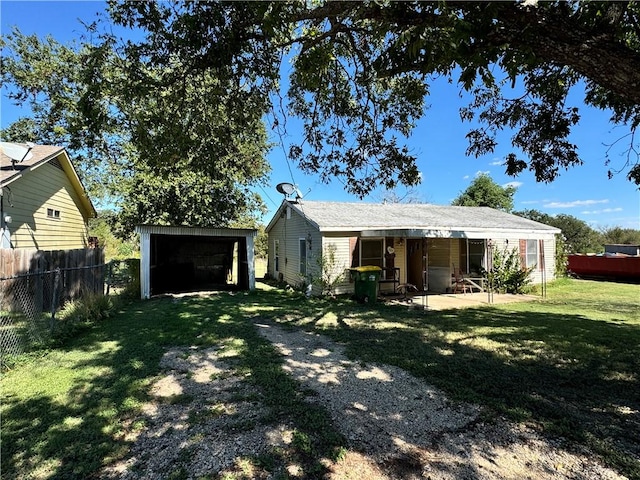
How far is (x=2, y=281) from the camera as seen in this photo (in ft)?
18.2

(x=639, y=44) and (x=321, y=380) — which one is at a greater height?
(x=639, y=44)

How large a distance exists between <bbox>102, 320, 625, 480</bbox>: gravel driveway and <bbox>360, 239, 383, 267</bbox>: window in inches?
350

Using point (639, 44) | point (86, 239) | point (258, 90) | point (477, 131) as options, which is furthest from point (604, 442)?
point (86, 239)

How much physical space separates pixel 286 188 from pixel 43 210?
8.76 m

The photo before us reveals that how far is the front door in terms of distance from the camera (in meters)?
14.6

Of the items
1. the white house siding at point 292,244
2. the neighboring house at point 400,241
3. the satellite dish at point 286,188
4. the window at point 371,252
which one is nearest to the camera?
the neighboring house at point 400,241

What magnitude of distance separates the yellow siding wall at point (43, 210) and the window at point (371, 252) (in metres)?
11.1

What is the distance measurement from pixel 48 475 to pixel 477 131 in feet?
25.8

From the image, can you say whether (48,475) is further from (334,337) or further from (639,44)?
(639,44)

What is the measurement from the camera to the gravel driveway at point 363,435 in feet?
9.20

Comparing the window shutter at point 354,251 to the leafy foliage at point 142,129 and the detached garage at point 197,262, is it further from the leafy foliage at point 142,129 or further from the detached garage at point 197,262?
the leafy foliage at point 142,129

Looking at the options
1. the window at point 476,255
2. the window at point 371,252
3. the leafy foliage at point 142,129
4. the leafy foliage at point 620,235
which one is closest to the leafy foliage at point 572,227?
the leafy foliage at point 620,235

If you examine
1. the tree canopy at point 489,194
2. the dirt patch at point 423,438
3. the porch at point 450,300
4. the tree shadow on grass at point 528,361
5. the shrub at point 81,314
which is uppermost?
the tree canopy at point 489,194

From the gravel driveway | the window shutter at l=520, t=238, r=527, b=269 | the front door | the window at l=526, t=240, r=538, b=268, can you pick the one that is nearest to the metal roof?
the front door
